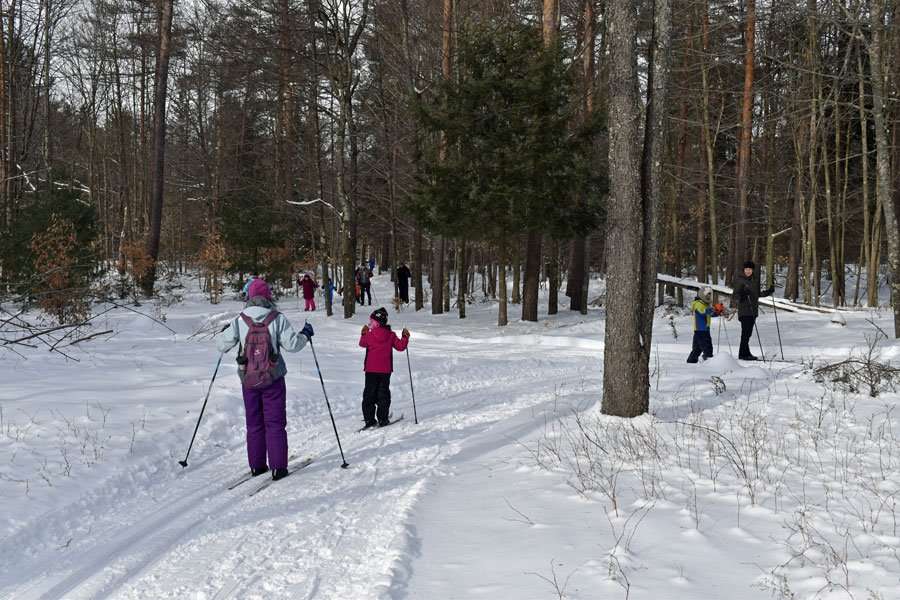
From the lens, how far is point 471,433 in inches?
322

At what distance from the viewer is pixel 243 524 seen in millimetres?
5090

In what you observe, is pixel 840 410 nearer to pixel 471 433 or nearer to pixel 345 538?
pixel 471 433

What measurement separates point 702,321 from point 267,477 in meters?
9.82

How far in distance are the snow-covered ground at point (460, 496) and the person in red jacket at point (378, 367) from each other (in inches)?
14.1

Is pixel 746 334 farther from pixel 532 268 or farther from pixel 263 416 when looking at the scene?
pixel 263 416

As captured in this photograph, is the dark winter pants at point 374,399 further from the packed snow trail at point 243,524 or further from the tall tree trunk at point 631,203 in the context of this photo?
the tall tree trunk at point 631,203

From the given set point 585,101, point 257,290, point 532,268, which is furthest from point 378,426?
point 585,101

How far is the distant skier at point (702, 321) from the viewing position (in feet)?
43.7

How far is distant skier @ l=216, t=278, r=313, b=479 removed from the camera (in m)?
6.45

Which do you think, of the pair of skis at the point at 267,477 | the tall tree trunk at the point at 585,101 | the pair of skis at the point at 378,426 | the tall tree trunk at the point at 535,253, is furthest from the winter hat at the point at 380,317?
the tall tree trunk at the point at 585,101

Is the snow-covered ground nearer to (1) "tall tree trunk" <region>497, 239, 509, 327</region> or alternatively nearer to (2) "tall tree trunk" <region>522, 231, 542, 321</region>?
(1) "tall tree trunk" <region>497, 239, 509, 327</region>

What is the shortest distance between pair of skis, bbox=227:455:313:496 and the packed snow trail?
0.28ft

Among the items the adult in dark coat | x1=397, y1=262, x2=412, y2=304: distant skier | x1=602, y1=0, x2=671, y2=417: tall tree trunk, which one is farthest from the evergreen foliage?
x1=602, y1=0, x2=671, y2=417: tall tree trunk

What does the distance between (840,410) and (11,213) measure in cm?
2319
